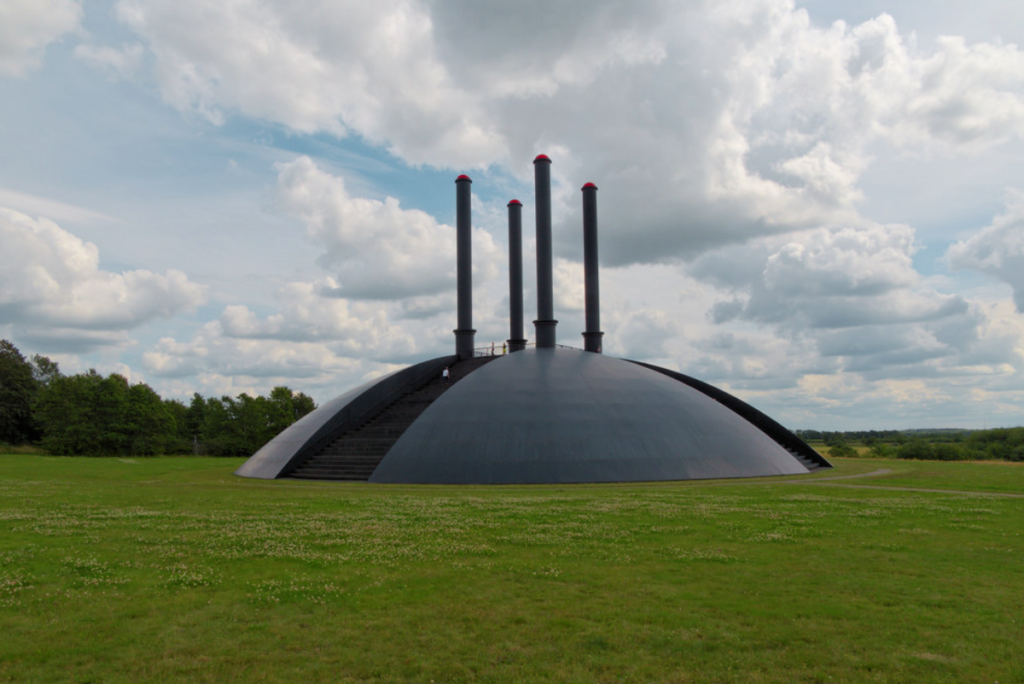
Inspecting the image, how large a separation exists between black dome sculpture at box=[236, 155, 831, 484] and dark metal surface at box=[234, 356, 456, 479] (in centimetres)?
7

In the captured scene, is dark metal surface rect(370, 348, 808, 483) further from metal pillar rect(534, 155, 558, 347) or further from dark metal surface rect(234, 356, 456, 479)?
metal pillar rect(534, 155, 558, 347)

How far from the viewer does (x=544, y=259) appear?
41844mm

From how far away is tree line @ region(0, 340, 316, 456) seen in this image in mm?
62344

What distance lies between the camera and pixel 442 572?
386 inches

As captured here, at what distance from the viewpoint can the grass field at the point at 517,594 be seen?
6273mm

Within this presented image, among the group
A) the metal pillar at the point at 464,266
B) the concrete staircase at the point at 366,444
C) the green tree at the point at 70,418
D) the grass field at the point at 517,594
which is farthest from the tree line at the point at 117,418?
the grass field at the point at 517,594

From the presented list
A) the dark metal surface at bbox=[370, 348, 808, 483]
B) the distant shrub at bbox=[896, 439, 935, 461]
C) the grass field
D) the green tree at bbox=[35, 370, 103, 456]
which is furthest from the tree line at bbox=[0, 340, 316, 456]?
the distant shrub at bbox=[896, 439, 935, 461]

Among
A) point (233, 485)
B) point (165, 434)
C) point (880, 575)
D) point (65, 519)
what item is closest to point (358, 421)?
point (233, 485)

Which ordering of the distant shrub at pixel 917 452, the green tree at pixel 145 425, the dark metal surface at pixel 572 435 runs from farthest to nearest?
1. the green tree at pixel 145 425
2. the distant shrub at pixel 917 452
3. the dark metal surface at pixel 572 435

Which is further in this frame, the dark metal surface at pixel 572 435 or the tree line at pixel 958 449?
the tree line at pixel 958 449

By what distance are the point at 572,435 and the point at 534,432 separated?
1.57m

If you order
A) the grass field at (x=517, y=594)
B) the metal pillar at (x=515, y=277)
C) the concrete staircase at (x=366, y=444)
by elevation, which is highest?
the metal pillar at (x=515, y=277)

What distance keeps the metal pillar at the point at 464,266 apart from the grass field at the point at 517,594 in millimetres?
26422

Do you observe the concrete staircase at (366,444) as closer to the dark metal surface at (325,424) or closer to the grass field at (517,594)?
the dark metal surface at (325,424)
